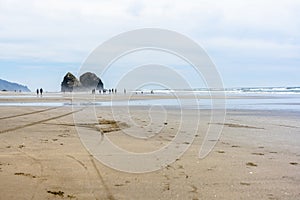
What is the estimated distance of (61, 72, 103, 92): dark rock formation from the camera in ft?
351

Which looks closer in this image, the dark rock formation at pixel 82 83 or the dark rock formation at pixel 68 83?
the dark rock formation at pixel 82 83

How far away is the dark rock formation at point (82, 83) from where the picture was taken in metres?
107

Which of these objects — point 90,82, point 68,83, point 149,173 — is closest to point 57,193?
point 149,173

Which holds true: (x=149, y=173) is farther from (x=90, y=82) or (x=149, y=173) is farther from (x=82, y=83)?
(x=82, y=83)

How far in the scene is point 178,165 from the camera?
888 centimetres

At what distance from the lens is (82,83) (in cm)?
11438

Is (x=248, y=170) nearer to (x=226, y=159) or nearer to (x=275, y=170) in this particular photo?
(x=275, y=170)

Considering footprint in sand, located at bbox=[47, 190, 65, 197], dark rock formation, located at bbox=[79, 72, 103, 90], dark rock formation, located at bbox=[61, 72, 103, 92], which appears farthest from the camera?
dark rock formation, located at bbox=[61, 72, 103, 92]

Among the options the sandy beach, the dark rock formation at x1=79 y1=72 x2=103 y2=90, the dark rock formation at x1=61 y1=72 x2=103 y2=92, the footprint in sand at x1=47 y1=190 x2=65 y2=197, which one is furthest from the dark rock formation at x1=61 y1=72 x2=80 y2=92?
the footprint in sand at x1=47 y1=190 x2=65 y2=197

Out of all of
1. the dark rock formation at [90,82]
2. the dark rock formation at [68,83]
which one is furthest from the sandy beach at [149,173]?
the dark rock formation at [68,83]

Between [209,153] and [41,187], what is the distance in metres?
4.96

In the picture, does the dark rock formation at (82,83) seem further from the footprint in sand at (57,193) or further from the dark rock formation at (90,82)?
the footprint in sand at (57,193)

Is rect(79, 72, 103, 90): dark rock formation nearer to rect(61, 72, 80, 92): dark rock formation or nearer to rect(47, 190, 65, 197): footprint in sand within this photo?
rect(61, 72, 80, 92): dark rock formation

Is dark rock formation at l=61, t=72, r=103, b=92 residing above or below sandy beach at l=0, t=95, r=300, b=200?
above
